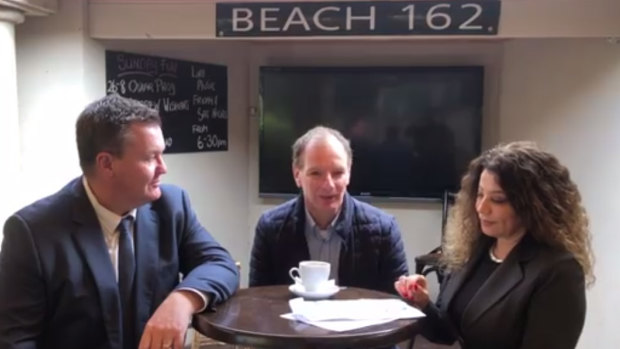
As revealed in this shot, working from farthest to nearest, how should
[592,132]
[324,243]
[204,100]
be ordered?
[204,100], [592,132], [324,243]

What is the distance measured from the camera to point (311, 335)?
58.2 inches

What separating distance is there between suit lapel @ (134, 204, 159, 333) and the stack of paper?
0.37m

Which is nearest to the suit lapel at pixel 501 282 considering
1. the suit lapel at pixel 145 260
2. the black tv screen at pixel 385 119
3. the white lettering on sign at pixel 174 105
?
the suit lapel at pixel 145 260

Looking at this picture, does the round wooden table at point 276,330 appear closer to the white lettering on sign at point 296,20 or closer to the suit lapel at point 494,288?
the suit lapel at point 494,288

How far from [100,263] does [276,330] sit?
48 cm

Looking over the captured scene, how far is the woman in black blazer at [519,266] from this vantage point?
1.56m

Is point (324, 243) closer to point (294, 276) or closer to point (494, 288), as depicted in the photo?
point (294, 276)

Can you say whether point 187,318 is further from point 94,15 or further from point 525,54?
point 525,54

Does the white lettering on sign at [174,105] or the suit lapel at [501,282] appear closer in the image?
the suit lapel at [501,282]

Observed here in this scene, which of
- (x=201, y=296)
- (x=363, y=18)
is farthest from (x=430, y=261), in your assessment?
(x=201, y=296)

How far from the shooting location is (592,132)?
344 centimetres

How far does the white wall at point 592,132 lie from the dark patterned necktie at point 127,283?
265 cm

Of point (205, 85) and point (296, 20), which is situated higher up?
point (296, 20)

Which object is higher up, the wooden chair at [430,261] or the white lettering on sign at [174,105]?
the white lettering on sign at [174,105]
